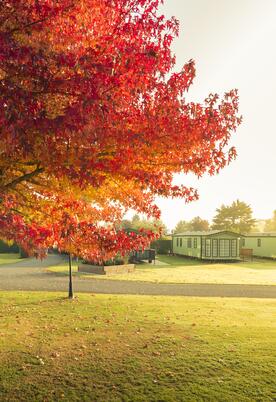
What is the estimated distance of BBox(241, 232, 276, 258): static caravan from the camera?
4279 centimetres

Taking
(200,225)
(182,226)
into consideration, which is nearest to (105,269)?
(200,225)

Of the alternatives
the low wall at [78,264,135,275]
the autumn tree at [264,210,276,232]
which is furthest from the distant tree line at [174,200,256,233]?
the low wall at [78,264,135,275]

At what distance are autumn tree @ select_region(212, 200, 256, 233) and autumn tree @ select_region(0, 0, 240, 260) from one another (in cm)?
7590

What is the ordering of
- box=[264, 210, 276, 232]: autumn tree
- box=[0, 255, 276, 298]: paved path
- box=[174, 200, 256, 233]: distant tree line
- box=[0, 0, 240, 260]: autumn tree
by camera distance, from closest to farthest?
box=[0, 0, 240, 260]: autumn tree < box=[0, 255, 276, 298]: paved path < box=[174, 200, 256, 233]: distant tree line < box=[264, 210, 276, 232]: autumn tree

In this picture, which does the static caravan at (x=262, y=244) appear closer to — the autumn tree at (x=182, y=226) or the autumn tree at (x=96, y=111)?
the autumn tree at (x=96, y=111)

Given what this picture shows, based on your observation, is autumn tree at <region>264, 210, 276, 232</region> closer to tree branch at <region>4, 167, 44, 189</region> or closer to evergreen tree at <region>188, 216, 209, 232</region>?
evergreen tree at <region>188, 216, 209, 232</region>

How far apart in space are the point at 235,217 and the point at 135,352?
254 ft

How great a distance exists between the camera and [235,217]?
82.7 m

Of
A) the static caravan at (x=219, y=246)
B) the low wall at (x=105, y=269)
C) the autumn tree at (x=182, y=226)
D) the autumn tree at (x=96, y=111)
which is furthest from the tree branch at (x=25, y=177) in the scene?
the autumn tree at (x=182, y=226)

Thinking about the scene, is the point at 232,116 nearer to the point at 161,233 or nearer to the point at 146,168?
the point at 146,168

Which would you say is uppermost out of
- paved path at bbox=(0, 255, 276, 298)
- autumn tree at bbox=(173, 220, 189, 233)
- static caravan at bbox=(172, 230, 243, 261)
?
autumn tree at bbox=(173, 220, 189, 233)

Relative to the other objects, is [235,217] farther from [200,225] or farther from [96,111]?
[96,111]

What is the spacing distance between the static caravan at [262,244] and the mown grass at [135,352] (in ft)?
103

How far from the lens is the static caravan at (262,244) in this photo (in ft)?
140
